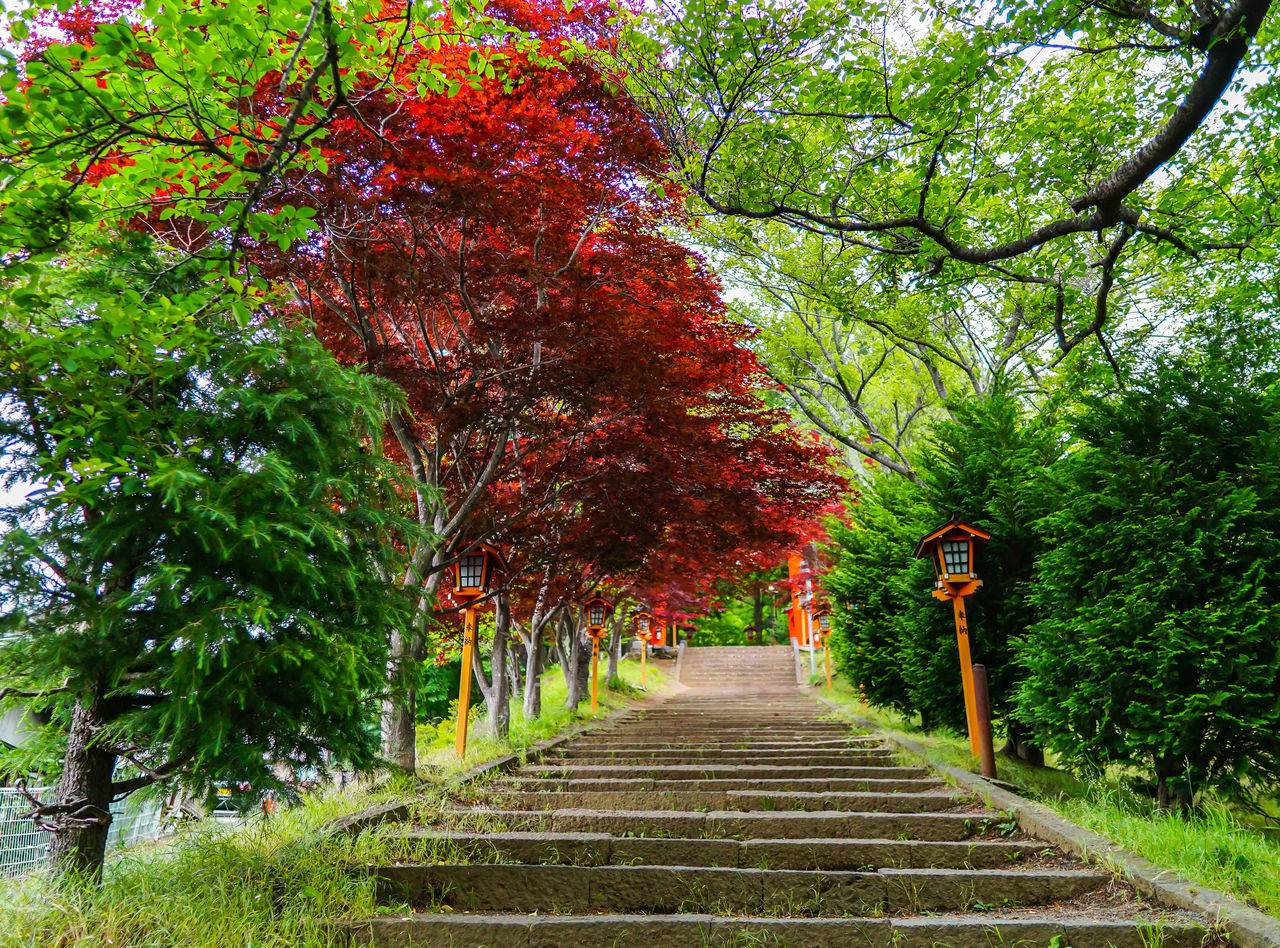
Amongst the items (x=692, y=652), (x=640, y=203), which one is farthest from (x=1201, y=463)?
(x=692, y=652)

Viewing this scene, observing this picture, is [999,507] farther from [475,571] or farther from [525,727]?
[525,727]

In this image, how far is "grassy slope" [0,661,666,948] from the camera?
9.71 feet

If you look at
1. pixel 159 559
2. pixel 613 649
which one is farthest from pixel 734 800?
pixel 613 649

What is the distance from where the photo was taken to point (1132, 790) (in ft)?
18.4

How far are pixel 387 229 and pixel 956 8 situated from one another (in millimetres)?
4810

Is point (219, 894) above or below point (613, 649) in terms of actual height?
below

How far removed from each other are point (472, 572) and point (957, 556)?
4484 millimetres

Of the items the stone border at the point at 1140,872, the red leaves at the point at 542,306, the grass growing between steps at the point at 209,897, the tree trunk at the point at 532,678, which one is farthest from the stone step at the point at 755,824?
the tree trunk at the point at 532,678

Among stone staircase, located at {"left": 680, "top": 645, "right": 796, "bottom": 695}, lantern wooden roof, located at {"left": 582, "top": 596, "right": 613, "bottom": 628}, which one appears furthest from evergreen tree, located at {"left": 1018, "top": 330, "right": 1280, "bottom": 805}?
stone staircase, located at {"left": 680, "top": 645, "right": 796, "bottom": 695}

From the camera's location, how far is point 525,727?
10.5 meters

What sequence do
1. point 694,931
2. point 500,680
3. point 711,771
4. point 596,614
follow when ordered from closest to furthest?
1. point 694,931
2. point 711,771
3. point 500,680
4. point 596,614

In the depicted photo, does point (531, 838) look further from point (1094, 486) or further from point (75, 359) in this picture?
point (1094, 486)

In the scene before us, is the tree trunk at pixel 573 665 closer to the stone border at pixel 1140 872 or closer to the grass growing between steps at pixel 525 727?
the grass growing between steps at pixel 525 727

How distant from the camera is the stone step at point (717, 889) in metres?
3.81
